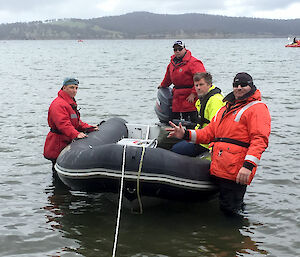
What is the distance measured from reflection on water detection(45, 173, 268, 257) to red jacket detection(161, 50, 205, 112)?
6.95 feet

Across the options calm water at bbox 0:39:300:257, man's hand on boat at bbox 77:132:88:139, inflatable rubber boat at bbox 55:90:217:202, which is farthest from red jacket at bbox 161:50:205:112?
inflatable rubber boat at bbox 55:90:217:202

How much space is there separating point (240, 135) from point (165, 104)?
3.57 meters

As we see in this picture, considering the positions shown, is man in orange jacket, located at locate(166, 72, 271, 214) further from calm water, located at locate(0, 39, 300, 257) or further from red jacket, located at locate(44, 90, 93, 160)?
red jacket, located at locate(44, 90, 93, 160)

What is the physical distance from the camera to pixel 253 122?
182 inches

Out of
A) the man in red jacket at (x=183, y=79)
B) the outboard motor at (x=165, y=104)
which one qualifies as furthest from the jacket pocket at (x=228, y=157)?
the outboard motor at (x=165, y=104)

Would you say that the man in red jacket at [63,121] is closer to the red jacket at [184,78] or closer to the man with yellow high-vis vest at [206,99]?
the man with yellow high-vis vest at [206,99]

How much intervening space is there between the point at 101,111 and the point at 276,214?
952 cm

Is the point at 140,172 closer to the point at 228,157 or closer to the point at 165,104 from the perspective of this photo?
the point at 228,157

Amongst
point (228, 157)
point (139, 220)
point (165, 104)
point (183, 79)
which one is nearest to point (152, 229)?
point (139, 220)

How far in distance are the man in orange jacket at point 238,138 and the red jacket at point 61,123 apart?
178 cm

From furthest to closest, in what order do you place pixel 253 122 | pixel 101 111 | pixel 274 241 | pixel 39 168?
pixel 101 111, pixel 39 168, pixel 274 241, pixel 253 122

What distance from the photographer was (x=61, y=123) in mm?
6188

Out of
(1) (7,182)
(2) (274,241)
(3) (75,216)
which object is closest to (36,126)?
(1) (7,182)

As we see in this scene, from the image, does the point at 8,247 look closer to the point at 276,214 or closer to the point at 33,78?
the point at 276,214
